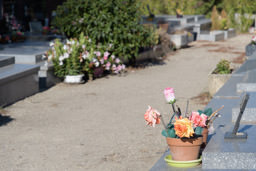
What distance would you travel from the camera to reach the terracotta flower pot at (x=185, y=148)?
4785mm

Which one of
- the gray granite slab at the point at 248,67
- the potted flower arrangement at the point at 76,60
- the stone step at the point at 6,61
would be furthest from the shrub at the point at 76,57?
the gray granite slab at the point at 248,67

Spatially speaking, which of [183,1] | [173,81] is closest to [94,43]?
[173,81]

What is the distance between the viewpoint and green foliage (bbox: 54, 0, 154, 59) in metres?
13.0

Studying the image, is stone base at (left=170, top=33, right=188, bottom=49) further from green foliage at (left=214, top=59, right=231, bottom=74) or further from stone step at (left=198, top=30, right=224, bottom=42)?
green foliage at (left=214, top=59, right=231, bottom=74)

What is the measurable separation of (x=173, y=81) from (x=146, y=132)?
4.61 metres

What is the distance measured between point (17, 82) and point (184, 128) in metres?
6.14

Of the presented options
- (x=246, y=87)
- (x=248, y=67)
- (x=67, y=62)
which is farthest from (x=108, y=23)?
(x=246, y=87)

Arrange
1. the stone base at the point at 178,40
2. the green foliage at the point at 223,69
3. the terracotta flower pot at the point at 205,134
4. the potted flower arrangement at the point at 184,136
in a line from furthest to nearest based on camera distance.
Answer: the stone base at the point at 178,40 → the green foliage at the point at 223,69 → the terracotta flower pot at the point at 205,134 → the potted flower arrangement at the point at 184,136

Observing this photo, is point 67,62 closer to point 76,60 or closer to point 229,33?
point 76,60

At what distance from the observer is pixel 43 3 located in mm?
22781

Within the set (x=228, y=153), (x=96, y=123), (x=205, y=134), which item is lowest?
(x=96, y=123)

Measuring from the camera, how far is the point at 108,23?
13.0 meters

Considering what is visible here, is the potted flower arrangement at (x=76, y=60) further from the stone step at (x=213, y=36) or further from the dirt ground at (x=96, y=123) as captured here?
the stone step at (x=213, y=36)

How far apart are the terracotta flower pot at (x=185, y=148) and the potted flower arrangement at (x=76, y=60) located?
22.9ft
